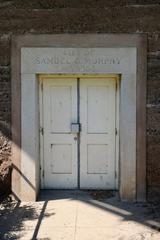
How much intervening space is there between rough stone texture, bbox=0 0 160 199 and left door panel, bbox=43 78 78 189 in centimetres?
95

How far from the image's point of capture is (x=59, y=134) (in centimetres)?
851

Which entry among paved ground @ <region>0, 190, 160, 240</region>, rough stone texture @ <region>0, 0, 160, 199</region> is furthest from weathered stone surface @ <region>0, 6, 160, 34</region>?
paved ground @ <region>0, 190, 160, 240</region>

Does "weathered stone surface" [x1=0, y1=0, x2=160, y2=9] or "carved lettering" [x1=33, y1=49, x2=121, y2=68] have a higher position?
"weathered stone surface" [x1=0, y1=0, x2=160, y2=9]

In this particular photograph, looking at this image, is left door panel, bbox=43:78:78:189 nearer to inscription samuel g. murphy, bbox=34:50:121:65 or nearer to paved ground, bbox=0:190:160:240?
paved ground, bbox=0:190:160:240

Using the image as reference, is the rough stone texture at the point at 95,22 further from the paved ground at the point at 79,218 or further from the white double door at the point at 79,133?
the paved ground at the point at 79,218

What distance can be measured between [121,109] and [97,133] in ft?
2.74

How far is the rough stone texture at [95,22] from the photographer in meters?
7.70

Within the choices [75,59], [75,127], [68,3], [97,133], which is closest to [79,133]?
[75,127]

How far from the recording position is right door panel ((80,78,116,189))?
329 inches

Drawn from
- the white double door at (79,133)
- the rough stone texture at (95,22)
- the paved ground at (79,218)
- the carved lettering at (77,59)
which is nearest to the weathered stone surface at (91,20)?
the rough stone texture at (95,22)

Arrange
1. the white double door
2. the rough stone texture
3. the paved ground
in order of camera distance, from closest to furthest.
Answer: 1. the paved ground
2. the rough stone texture
3. the white double door

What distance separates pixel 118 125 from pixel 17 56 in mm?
2255

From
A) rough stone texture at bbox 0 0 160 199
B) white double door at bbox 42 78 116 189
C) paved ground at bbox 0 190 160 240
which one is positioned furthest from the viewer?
white double door at bbox 42 78 116 189

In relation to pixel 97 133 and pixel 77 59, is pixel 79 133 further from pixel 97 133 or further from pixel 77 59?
pixel 77 59
